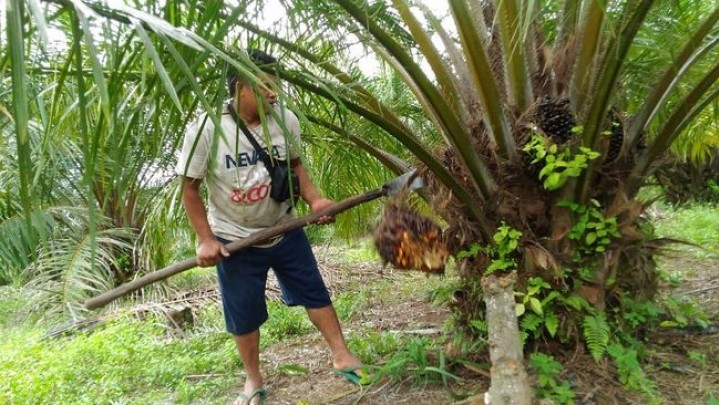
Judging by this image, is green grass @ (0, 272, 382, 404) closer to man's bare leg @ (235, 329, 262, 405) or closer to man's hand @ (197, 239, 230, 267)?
man's bare leg @ (235, 329, 262, 405)

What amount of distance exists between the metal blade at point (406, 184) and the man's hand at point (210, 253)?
732mm

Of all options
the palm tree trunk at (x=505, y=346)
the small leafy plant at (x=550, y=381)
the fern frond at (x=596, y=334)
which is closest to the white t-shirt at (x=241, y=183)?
the palm tree trunk at (x=505, y=346)

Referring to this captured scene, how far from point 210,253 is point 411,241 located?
2.69 feet

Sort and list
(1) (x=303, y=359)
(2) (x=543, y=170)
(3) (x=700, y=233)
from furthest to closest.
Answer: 1. (3) (x=700, y=233)
2. (1) (x=303, y=359)
3. (2) (x=543, y=170)

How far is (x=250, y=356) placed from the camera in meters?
2.42

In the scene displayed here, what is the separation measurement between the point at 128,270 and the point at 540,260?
4.46 meters

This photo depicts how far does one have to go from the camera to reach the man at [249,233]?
2229mm

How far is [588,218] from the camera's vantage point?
2066 mm

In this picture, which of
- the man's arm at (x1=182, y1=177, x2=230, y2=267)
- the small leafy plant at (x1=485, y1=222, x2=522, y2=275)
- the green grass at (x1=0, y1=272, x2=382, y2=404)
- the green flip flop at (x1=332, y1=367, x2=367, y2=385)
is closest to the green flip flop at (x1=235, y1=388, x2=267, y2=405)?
the green grass at (x1=0, y1=272, x2=382, y2=404)

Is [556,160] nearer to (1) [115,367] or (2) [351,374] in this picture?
(2) [351,374]

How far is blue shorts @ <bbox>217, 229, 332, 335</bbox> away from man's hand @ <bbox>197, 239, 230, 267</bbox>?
0.12m

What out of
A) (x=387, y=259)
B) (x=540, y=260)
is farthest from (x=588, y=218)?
(x=387, y=259)

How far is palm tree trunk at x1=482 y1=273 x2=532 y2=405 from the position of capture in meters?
1.52

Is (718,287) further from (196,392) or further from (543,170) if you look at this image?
(196,392)
